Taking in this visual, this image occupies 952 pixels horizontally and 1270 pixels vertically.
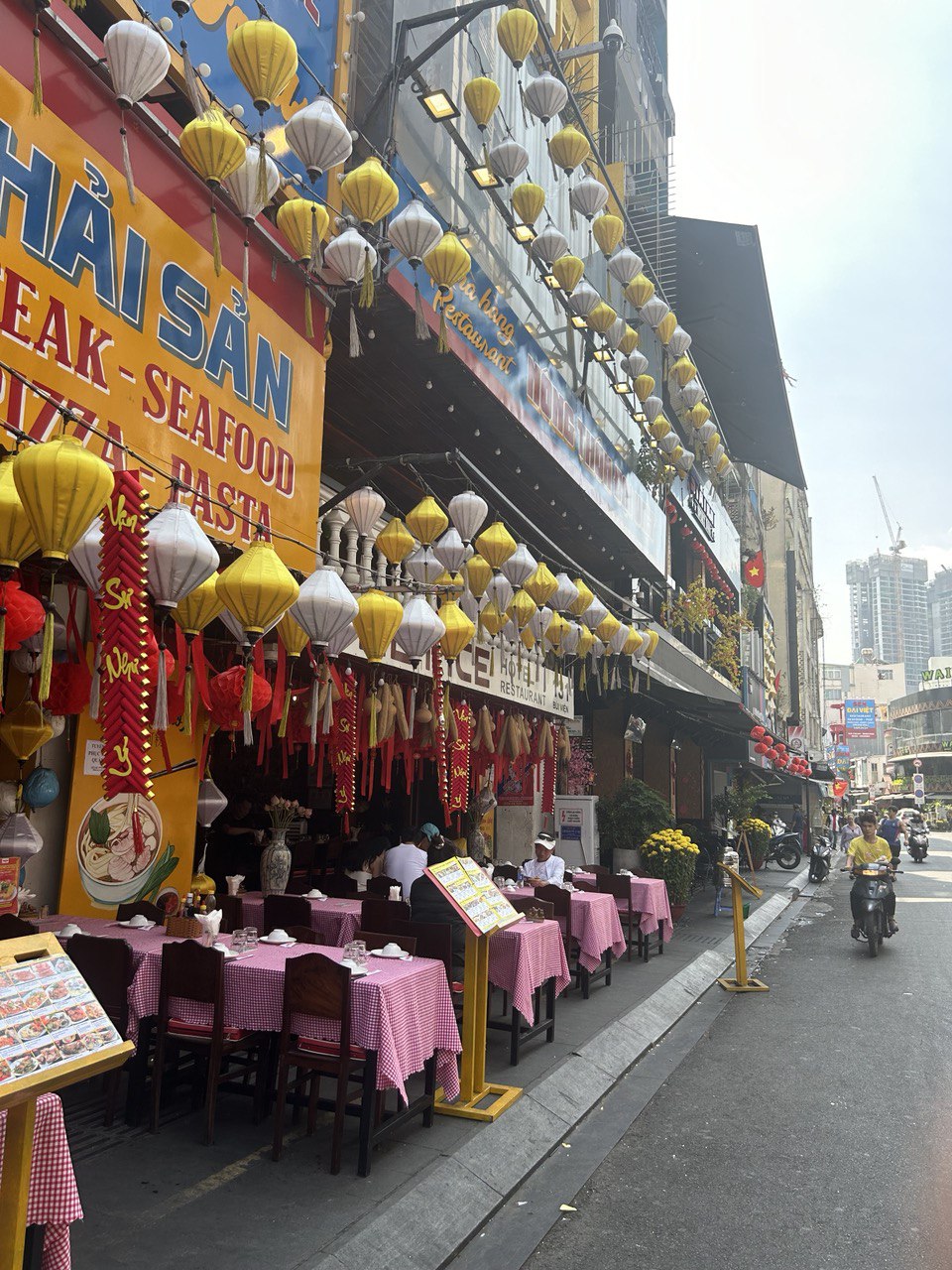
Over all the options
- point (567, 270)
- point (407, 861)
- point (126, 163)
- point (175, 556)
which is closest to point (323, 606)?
point (175, 556)

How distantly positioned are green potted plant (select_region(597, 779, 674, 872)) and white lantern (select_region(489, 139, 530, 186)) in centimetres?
1122

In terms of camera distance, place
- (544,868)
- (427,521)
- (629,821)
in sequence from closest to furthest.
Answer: (427,521)
(544,868)
(629,821)

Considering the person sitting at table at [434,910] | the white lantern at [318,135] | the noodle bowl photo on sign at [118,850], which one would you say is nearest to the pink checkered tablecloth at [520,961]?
the person sitting at table at [434,910]

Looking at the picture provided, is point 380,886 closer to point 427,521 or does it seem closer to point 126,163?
point 427,521

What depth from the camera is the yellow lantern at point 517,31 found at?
9.48 meters

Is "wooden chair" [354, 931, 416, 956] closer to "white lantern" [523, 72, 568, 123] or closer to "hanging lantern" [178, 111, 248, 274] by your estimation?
"hanging lantern" [178, 111, 248, 274]

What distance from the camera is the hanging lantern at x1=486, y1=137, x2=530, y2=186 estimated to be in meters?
10.1

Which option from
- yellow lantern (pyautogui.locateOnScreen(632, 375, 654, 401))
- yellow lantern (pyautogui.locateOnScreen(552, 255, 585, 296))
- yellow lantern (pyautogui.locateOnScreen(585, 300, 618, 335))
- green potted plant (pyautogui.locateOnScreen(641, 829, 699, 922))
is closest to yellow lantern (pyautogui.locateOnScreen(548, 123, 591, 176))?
yellow lantern (pyautogui.locateOnScreen(552, 255, 585, 296))

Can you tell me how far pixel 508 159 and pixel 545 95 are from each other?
1.02 metres

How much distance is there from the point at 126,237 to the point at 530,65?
45.7 feet

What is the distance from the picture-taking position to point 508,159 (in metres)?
10.2

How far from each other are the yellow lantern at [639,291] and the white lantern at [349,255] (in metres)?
7.78

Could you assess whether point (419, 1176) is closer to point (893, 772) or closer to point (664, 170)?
point (664, 170)

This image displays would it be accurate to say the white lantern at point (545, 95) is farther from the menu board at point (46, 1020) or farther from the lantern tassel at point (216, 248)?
the menu board at point (46, 1020)
